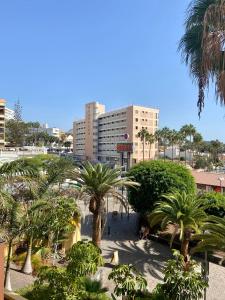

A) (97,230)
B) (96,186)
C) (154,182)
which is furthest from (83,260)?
(154,182)

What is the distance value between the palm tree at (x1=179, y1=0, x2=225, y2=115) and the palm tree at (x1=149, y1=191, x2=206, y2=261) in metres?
9.61

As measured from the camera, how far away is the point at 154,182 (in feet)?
90.0

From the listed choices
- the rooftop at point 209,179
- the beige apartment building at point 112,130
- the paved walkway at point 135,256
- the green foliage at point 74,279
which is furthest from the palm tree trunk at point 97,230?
the beige apartment building at point 112,130

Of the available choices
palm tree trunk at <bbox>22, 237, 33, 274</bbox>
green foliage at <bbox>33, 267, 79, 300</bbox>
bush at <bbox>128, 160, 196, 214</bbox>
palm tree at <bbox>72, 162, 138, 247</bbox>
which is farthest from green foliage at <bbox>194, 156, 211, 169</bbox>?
green foliage at <bbox>33, 267, 79, 300</bbox>

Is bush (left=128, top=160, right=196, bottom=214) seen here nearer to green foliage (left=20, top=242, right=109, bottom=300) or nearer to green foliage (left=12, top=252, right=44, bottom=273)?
green foliage (left=12, top=252, right=44, bottom=273)

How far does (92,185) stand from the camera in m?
22.2

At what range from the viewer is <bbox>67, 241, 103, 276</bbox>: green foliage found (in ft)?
34.3

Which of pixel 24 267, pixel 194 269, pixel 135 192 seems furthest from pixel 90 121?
pixel 194 269

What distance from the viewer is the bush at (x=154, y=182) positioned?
27.4 m

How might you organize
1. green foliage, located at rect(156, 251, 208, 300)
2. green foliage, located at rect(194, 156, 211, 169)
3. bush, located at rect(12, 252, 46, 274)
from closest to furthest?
green foliage, located at rect(156, 251, 208, 300) < bush, located at rect(12, 252, 46, 274) < green foliage, located at rect(194, 156, 211, 169)

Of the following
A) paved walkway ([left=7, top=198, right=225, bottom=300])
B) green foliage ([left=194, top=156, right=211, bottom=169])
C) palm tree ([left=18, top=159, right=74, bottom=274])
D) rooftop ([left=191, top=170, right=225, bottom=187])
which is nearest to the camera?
palm tree ([left=18, top=159, right=74, bottom=274])

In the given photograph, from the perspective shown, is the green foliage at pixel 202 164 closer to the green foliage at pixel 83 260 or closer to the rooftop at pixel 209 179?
the rooftop at pixel 209 179

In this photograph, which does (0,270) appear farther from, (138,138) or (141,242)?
(138,138)

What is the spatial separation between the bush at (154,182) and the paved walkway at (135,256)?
8.58ft
